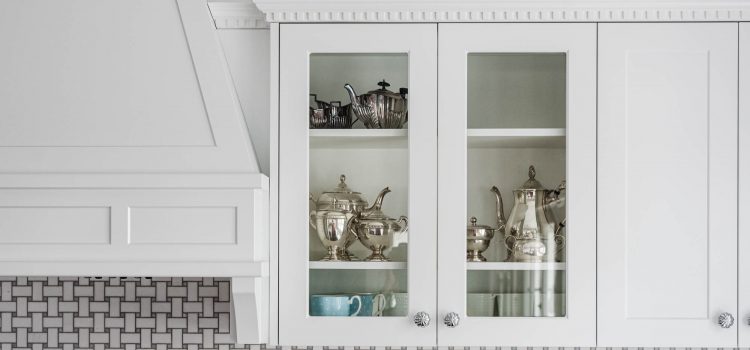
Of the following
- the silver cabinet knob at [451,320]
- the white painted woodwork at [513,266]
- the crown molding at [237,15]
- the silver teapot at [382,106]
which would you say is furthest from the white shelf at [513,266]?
the crown molding at [237,15]

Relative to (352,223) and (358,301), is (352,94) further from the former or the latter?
(358,301)

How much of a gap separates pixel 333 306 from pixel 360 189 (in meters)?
0.26

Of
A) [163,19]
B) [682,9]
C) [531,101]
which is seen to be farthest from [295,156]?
[682,9]

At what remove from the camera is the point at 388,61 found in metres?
1.75

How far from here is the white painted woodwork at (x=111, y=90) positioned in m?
1.68

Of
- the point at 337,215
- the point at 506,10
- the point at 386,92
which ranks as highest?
the point at 506,10

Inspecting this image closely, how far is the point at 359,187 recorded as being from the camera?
175 centimetres

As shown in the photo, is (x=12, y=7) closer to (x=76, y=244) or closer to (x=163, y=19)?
(x=163, y=19)

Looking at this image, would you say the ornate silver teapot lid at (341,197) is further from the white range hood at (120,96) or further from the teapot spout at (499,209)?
the teapot spout at (499,209)

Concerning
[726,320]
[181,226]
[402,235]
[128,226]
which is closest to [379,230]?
[402,235]

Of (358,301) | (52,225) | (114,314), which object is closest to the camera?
(52,225)

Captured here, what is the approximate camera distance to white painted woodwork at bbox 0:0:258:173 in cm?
168

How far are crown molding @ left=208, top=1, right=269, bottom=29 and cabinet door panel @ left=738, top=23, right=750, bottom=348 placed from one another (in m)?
1.06

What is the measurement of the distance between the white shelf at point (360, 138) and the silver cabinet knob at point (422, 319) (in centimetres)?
37
